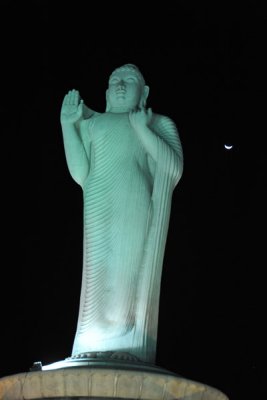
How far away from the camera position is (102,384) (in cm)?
588

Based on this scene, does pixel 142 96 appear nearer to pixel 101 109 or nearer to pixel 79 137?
pixel 79 137

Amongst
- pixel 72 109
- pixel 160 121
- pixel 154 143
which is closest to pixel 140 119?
pixel 154 143

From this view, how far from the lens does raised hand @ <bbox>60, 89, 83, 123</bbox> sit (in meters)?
8.05

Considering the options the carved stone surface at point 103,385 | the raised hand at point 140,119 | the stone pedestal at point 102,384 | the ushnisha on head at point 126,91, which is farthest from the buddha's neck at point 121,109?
the carved stone surface at point 103,385

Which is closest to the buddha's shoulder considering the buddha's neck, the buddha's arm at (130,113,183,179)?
the buddha's arm at (130,113,183,179)

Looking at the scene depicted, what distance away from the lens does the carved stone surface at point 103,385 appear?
5871mm

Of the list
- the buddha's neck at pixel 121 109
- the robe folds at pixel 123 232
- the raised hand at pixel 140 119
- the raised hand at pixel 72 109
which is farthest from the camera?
the buddha's neck at pixel 121 109

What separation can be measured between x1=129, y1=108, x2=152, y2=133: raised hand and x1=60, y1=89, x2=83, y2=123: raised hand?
0.62 metres

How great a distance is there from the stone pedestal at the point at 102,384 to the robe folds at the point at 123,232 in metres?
0.90

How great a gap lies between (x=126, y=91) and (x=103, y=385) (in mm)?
3600

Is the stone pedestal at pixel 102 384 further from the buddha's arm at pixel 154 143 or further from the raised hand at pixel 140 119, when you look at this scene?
the raised hand at pixel 140 119

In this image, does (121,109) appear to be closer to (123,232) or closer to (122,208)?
(122,208)

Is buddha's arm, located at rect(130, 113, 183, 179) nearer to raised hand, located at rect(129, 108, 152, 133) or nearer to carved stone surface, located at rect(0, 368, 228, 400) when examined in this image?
raised hand, located at rect(129, 108, 152, 133)

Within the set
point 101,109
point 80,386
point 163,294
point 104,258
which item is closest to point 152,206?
point 104,258
